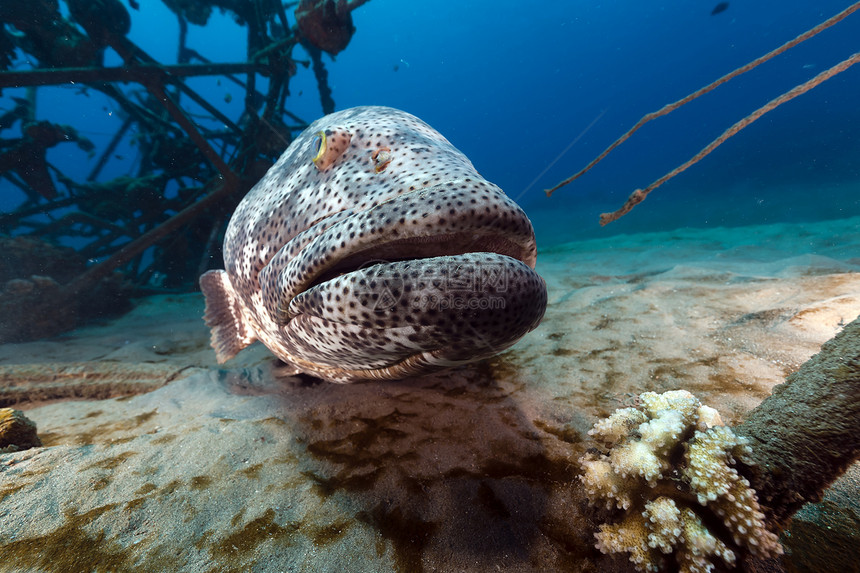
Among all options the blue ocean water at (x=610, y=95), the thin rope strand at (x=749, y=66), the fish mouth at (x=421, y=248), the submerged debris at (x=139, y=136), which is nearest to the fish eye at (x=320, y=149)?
the fish mouth at (x=421, y=248)

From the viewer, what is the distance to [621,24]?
7538 cm

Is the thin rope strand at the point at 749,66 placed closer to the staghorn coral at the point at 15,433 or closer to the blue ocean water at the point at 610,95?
the staghorn coral at the point at 15,433

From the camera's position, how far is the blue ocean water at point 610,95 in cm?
2502

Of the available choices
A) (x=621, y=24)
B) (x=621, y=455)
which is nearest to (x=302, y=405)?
(x=621, y=455)

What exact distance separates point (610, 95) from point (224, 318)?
105 meters

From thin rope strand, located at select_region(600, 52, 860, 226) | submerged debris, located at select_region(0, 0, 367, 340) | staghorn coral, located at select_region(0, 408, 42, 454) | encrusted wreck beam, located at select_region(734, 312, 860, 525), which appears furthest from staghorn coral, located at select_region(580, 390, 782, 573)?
submerged debris, located at select_region(0, 0, 367, 340)

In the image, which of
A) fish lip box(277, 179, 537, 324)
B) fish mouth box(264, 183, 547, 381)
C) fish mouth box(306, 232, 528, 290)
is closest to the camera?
fish mouth box(264, 183, 547, 381)

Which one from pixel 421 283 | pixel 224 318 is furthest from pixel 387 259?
pixel 224 318

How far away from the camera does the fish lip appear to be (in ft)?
4.87

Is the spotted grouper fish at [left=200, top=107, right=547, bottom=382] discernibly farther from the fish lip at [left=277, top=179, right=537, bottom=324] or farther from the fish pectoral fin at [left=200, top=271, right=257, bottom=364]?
the fish pectoral fin at [left=200, top=271, right=257, bottom=364]

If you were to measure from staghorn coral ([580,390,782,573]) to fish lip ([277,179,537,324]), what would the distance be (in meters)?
1.10

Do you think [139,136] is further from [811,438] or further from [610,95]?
[610,95]

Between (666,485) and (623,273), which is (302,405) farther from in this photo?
(623,273)

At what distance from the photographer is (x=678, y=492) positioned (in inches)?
51.6
